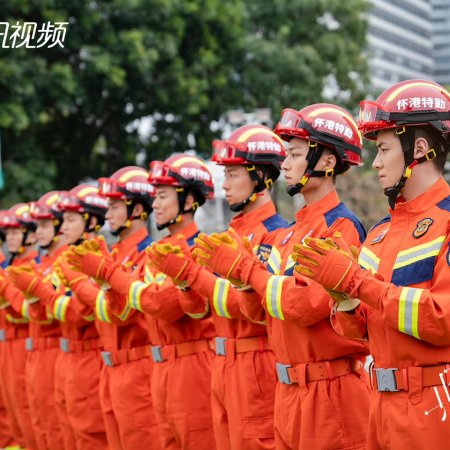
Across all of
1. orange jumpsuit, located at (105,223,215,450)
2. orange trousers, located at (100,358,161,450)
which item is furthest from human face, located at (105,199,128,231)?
orange trousers, located at (100,358,161,450)

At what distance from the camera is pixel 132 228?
888 centimetres

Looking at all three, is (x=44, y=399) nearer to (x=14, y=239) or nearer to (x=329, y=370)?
(x=14, y=239)

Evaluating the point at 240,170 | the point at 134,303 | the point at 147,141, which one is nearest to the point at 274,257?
the point at 240,170

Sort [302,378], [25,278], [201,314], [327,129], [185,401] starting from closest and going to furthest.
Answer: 1. [302,378]
2. [327,129]
3. [201,314]
4. [185,401]
5. [25,278]

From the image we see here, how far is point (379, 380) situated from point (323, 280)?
1.94 feet

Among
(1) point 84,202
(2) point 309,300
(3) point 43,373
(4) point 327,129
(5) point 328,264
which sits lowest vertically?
(3) point 43,373

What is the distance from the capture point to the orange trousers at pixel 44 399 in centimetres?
1012

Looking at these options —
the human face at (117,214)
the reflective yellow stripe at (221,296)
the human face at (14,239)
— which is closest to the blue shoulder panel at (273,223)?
the reflective yellow stripe at (221,296)

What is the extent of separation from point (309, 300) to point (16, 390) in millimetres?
6725

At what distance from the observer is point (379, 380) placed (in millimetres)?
4840

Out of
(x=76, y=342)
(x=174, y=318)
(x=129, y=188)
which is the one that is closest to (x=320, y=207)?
(x=174, y=318)

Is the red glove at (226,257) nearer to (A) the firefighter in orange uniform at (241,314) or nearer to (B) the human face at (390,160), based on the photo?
(A) the firefighter in orange uniform at (241,314)

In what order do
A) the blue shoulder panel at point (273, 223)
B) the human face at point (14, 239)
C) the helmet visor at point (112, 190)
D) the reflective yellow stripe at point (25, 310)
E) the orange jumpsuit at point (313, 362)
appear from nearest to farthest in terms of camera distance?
the orange jumpsuit at point (313, 362) < the blue shoulder panel at point (273, 223) < the helmet visor at point (112, 190) < the reflective yellow stripe at point (25, 310) < the human face at point (14, 239)

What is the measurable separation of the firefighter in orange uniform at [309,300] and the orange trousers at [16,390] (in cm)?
573
